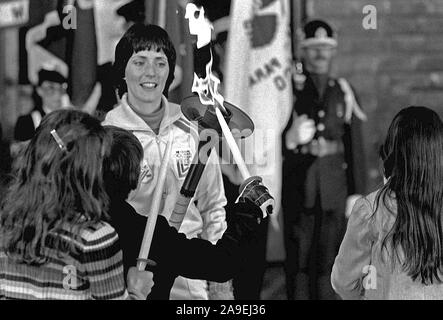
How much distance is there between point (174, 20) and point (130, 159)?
566 mm

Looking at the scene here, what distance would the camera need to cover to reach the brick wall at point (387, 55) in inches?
115

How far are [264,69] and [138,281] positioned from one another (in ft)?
2.85

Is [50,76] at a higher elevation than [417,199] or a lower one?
higher

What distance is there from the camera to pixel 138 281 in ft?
8.63

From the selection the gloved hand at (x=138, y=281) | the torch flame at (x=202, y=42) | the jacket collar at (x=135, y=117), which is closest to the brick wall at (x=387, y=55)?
the torch flame at (x=202, y=42)

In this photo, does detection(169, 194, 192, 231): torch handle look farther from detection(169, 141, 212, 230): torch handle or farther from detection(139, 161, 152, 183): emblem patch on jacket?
detection(139, 161, 152, 183): emblem patch on jacket

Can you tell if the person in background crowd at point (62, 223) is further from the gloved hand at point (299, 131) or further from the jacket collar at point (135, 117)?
the gloved hand at point (299, 131)

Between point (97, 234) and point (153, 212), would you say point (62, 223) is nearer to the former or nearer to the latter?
point (97, 234)

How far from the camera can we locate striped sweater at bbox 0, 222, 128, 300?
80.1 inches

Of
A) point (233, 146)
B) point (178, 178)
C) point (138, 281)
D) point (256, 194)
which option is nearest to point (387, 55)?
point (233, 146)

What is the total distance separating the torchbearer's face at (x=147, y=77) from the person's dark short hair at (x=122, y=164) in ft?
0.46

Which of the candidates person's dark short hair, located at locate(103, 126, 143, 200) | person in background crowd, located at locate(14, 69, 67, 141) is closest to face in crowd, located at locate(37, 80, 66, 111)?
person in background crowd, located at locate(14, 69, 67, 141)
